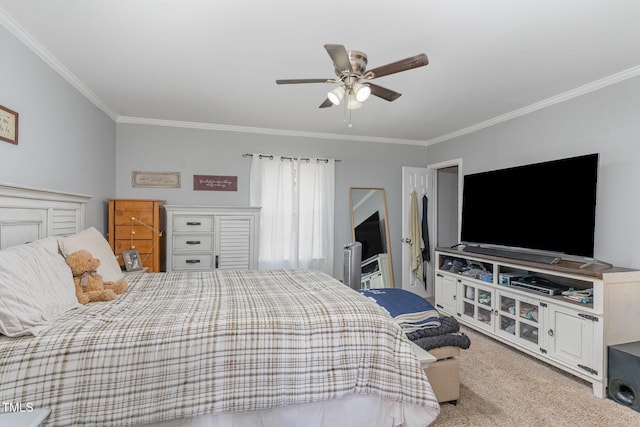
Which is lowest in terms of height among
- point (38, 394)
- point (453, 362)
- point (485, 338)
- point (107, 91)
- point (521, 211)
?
point (485, 338)

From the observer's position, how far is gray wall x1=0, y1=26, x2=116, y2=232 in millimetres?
2068

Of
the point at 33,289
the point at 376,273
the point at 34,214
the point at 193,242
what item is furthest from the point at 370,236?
the point at 33,289

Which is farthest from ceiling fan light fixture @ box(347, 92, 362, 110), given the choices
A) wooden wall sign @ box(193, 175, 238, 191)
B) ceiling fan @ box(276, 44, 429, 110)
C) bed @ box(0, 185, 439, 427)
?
wooden wall sign @ box(193, 175, 238, 191)

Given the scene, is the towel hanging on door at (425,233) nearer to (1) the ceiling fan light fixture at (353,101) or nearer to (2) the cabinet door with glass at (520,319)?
(2) the cabinet door with glass at (520,319)

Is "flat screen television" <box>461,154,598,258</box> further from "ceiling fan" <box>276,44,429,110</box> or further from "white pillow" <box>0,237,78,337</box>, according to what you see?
"white pillow" <box>0,237,78,337</box>

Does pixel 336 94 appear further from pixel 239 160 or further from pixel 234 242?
pixel 239 160

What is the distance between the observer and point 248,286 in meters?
2.36

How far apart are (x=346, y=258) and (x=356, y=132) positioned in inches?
75.6

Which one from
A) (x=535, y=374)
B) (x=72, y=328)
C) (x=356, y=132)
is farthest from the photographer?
(x=356, y=132)

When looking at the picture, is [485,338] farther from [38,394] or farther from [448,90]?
[38,394]

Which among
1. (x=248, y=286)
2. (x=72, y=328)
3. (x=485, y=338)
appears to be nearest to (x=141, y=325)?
(x=72, y=328)

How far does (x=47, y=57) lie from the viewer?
7.83ft

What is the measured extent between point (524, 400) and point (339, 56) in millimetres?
2631

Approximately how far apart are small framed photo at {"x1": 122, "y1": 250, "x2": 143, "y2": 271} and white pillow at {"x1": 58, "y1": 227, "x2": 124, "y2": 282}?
665 mm
